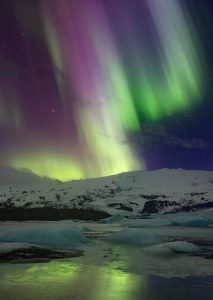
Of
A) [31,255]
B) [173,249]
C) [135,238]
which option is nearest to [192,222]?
[135,238]

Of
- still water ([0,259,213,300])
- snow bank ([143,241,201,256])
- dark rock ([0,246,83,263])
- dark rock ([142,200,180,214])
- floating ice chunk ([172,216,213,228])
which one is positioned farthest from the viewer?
dark rock ([142,200,180,214])

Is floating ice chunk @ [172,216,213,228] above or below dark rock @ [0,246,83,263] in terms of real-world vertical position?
below

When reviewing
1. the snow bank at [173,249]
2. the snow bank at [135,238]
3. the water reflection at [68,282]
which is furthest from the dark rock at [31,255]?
the snow bank at [135,238]

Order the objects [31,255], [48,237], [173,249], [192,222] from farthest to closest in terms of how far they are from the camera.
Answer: [192,222]
[48,237]
[173,249]
[31,255]

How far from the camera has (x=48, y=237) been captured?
26562 millimetres

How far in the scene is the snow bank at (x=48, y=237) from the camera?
1018 inches

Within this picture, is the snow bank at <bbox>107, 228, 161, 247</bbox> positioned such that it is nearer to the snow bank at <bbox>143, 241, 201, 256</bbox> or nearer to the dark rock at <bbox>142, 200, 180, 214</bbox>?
the snow bank at <bbox>143, 241, 201, 256</bbox>

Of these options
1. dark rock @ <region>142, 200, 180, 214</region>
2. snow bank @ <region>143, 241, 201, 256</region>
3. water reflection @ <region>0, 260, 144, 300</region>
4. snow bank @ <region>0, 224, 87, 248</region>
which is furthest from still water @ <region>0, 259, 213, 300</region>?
dark rock @ <region>142, 200, 180, 214</region>

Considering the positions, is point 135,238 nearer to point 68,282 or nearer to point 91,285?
point 68,282

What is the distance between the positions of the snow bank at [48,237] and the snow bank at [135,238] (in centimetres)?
303

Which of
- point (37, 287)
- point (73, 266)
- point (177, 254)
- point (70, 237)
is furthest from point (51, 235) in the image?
point (37, 287)

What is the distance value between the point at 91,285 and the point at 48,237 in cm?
1459

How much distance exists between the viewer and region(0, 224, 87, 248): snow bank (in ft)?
84.8

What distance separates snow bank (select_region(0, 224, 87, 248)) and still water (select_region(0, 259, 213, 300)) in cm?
1011
